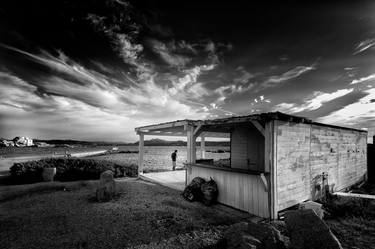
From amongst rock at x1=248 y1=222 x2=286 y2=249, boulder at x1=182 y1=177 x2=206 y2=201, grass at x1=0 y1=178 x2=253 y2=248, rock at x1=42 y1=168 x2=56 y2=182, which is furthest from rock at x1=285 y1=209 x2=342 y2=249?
rock at x1=42 y1=168 x2=56 y2=182

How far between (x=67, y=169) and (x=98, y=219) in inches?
349

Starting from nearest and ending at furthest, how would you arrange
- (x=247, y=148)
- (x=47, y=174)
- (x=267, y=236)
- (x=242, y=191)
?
(x=267, y=236) < (x=242, y=191) < (x=247, y=148) < (x=47, y=174)

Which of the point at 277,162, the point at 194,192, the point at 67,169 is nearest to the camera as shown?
the point at 277,162

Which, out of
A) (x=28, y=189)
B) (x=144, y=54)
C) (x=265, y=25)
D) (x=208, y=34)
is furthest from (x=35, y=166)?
(x=265, y=25)

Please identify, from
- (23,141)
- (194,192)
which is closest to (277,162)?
(194,192)

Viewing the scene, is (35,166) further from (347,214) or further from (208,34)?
(347,214)

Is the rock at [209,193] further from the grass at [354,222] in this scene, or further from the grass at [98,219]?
the grass at [354,222]

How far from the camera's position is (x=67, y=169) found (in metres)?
12.6

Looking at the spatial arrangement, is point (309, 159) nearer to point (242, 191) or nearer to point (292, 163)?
point (292, 163)

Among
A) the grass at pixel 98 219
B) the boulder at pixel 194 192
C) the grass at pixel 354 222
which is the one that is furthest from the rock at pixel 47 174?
the grass at pixel 354 222

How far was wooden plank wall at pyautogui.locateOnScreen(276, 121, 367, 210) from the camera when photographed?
609 centimetres

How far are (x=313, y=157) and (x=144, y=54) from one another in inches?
354

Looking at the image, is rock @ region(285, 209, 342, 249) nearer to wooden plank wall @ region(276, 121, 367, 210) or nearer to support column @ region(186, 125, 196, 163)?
wooden plank wall @ region(276, 121, 367, 210)

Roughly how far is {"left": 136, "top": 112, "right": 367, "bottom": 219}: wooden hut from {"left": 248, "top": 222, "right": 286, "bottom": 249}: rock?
1.93m
